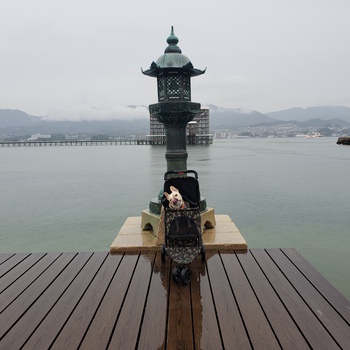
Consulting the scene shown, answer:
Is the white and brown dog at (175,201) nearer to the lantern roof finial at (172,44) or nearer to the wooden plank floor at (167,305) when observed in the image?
the wooden plank floor at (167,305)

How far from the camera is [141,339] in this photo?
2730 mm

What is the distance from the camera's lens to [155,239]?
5.16m

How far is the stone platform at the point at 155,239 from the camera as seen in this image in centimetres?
483

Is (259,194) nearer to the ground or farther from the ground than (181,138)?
nearer to the ground

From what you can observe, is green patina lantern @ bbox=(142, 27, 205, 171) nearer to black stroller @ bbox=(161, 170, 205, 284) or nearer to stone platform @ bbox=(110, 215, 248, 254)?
stone platform @ bbox=(110, 215, 248, 254)

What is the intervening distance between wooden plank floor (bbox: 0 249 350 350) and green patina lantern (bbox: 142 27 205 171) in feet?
6.26

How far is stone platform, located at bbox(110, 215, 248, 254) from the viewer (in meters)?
4.83

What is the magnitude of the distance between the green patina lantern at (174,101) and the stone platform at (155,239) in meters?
1.22

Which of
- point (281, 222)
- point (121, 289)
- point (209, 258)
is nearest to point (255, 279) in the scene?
point (209, 258)

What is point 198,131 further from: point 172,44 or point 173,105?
point 173,105

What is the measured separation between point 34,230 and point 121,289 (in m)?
8.29

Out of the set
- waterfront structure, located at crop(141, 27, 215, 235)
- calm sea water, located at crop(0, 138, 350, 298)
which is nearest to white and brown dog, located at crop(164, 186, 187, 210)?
waterfront structure, located at crop(141, 27, 215, 235)

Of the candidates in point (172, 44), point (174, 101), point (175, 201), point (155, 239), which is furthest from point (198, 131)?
point (175, 201)

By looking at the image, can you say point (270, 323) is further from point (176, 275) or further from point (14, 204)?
point (14, 204)
